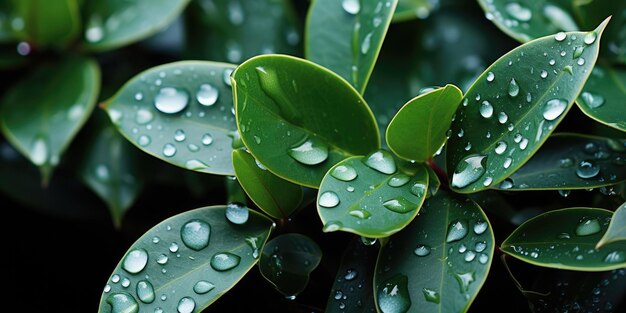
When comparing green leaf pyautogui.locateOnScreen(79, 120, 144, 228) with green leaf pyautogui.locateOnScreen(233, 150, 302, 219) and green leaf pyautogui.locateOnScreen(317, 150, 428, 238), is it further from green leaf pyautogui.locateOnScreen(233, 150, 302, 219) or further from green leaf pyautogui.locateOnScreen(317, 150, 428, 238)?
green leaf pyautogui.locateOnScreen(317, 150, 428, 238)

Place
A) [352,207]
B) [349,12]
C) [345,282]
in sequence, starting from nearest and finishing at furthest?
[352,207]
[345,282]
[349,12]

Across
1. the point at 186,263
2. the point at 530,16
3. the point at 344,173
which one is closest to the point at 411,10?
the point at 530,16

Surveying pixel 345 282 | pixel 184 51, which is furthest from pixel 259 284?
pixel 184 51

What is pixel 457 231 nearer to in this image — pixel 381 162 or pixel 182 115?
pixel 381 162

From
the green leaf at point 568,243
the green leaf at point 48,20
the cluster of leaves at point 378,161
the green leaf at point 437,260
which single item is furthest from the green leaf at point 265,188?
the green leaf at point 48,20

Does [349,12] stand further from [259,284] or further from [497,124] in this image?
[259,284]

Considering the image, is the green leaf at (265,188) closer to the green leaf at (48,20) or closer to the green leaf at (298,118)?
the green leaf at (298,118)
